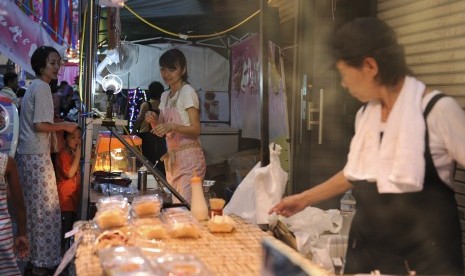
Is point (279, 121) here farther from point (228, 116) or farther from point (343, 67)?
point (228, 116)

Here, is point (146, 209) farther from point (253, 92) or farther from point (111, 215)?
point (253, 92)

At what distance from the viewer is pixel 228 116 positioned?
11664 mm

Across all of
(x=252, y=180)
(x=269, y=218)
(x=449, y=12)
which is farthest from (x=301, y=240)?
(x=449, y=12)

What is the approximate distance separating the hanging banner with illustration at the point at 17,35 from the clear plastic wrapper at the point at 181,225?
5492 millimetres

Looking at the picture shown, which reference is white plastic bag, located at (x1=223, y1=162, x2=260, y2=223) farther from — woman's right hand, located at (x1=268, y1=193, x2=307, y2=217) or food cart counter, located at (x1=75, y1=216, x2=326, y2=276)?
woman's right hand, located at (x1=268, y1=193, x2=307, y2=217)

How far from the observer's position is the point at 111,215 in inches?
123

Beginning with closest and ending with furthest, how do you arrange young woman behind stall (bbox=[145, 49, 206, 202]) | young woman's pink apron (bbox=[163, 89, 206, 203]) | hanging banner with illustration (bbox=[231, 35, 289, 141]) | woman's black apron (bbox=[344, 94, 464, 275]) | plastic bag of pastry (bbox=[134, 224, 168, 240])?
woman's black apron (bbox=[344, 94, 464, 275]) < plastic bag of pastry (bbox=[134, 224, 168, 240]) < young woman behind stall (bbox=[145, 49, 206, 202]) < young woman's pink apron (bbox=[163, 89, 206, 203]) < hanging banner with illustration (bbox=[231, 35, 289, 141])

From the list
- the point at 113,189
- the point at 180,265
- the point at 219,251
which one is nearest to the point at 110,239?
the point at 219,251

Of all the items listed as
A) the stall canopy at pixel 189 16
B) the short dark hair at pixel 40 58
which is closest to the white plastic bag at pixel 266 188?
the short dark hair at pixel 40 58

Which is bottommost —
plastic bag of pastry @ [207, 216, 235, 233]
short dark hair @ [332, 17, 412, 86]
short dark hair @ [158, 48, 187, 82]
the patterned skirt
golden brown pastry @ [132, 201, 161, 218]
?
the patterned skirt

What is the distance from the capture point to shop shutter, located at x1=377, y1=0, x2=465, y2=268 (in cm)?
396

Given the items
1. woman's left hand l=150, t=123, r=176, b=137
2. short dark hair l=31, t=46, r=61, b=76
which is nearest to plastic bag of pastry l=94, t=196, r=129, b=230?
woman's left hand l=150, t=123, r=176, b=137

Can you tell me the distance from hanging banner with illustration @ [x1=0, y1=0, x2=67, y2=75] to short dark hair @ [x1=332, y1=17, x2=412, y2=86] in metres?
6.36

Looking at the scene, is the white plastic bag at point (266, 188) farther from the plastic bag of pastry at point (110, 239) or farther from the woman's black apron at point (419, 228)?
the plastic bag of pastry at point (110, 239)
